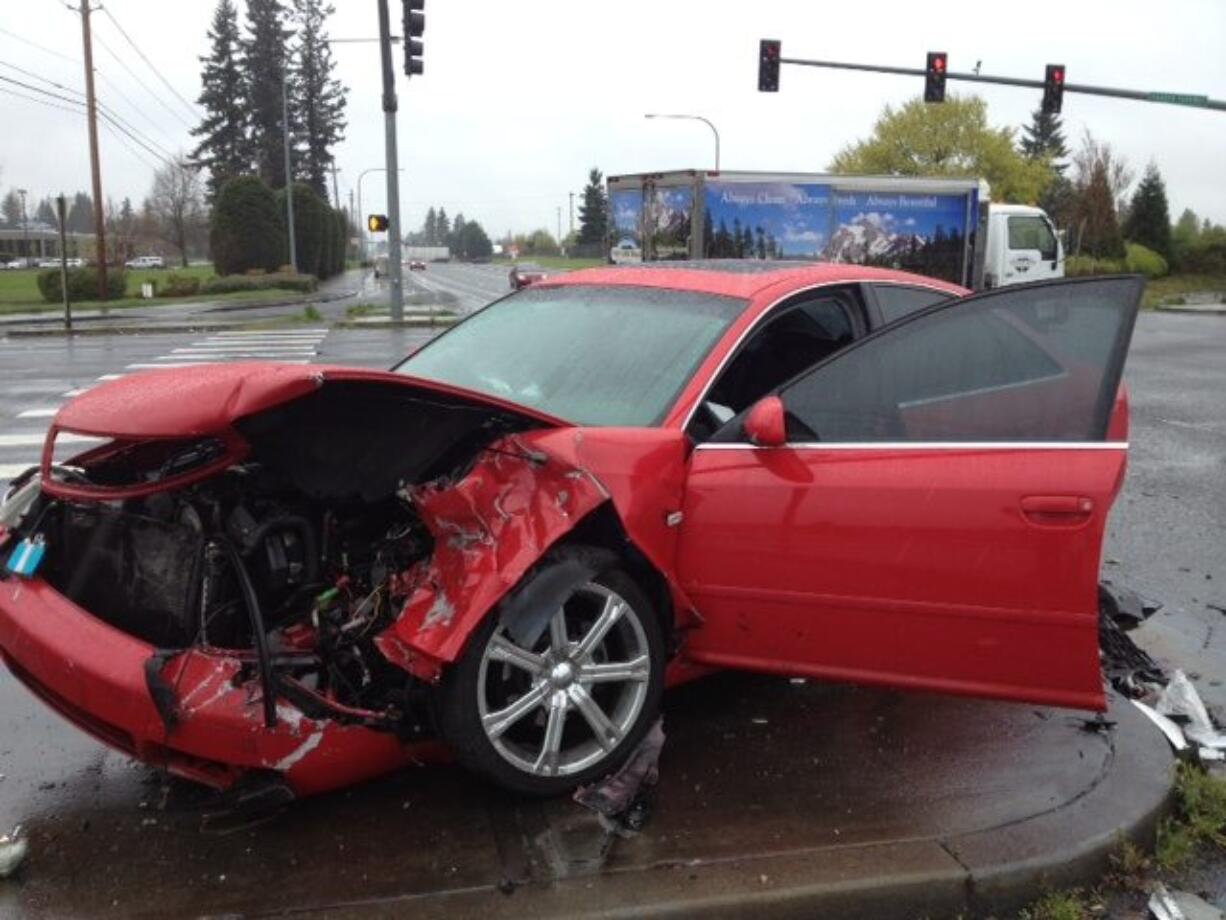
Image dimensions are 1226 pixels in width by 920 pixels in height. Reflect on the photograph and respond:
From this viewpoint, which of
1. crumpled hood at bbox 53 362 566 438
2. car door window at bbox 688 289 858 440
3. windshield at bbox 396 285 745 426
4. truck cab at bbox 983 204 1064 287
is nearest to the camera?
crumpled hood at bbox 53 362 566 438

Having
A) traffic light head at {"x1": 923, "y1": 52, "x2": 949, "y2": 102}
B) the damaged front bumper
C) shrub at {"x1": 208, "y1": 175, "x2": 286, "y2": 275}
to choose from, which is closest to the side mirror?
the damaged front bumper

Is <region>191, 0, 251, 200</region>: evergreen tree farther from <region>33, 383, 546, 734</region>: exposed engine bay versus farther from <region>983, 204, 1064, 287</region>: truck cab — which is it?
<region>33, 383, 546, 734</region>: exposed engine bay

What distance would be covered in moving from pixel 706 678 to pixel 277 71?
78.2 m

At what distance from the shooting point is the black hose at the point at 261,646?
2.78m

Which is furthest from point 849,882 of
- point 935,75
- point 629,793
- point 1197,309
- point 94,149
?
point 94,149

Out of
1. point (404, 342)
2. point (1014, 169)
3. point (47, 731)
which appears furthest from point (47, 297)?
point (1014, 169)

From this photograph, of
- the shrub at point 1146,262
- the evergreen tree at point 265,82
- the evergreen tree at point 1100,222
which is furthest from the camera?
the evergreen tree at point 265,82

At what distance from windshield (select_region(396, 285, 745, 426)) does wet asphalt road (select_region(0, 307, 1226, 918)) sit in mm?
1142

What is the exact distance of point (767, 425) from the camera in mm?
3225

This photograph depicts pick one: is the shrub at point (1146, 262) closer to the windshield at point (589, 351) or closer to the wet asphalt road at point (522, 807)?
the wet asphalt road at point (522, 807)

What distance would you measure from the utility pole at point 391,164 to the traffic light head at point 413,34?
357 cm

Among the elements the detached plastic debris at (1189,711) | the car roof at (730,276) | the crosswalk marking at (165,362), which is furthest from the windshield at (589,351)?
the detached plastic debris at (1189,711)

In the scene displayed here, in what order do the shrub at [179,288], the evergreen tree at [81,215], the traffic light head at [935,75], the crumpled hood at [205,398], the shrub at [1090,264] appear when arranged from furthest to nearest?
the evergreen tree at [81,215], the shrub at [1090,264], the shrub at [179,288], the traffic light head at [935,75], the crumpled hood at [205,398]

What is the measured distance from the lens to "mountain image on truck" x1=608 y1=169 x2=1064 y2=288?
19.4 metres
